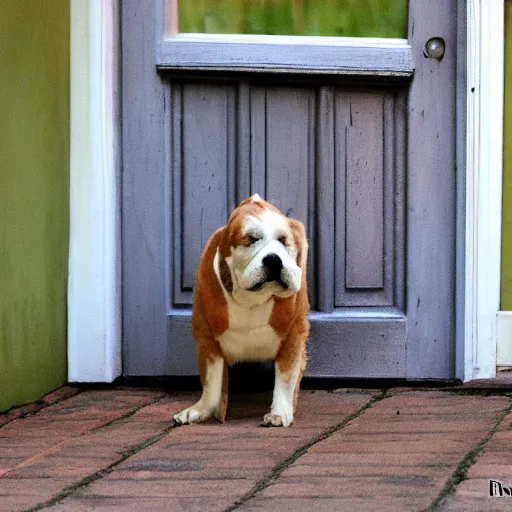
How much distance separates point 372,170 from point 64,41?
1.04 metres

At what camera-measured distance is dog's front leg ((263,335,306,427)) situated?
276cm

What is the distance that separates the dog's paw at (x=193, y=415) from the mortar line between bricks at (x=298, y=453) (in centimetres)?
34

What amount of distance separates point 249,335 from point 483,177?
0.94m

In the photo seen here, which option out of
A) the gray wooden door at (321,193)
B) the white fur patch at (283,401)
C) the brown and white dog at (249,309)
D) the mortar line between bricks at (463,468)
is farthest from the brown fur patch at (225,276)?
the mortar line between bricks at (463,468)

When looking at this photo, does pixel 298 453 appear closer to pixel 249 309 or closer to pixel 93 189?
pixel 249 309

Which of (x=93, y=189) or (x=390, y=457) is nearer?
(x=390, y=457)

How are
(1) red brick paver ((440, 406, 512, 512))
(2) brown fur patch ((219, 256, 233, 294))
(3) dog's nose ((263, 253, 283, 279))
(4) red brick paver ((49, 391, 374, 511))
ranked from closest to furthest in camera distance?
(1) red brick paver ((440, 406, 512, 512)) < (4) red brick paver ((49, 391, 374, 511)) < (3) dog's nose ((263, 253, 283, 279)) < (2) brown fur patch ((219, 256, 233, 294))

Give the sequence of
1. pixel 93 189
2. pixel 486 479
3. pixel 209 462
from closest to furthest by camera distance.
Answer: pixel 486 479 < pixel 209 462 < pixel 93 189

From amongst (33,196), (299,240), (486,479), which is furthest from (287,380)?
(33,196)

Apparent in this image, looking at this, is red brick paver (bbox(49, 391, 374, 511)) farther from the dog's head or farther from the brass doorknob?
the brass doorknob

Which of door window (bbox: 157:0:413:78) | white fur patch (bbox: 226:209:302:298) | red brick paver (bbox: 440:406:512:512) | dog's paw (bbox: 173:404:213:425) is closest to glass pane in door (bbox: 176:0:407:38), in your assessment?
door window (bbox: 157:0:413:78)

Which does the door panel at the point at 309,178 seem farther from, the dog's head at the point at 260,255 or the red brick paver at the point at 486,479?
the red brick paver at the point at 486,479

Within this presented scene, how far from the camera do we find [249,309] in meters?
2.76

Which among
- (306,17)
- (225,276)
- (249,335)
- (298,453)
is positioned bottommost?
(298,453)
